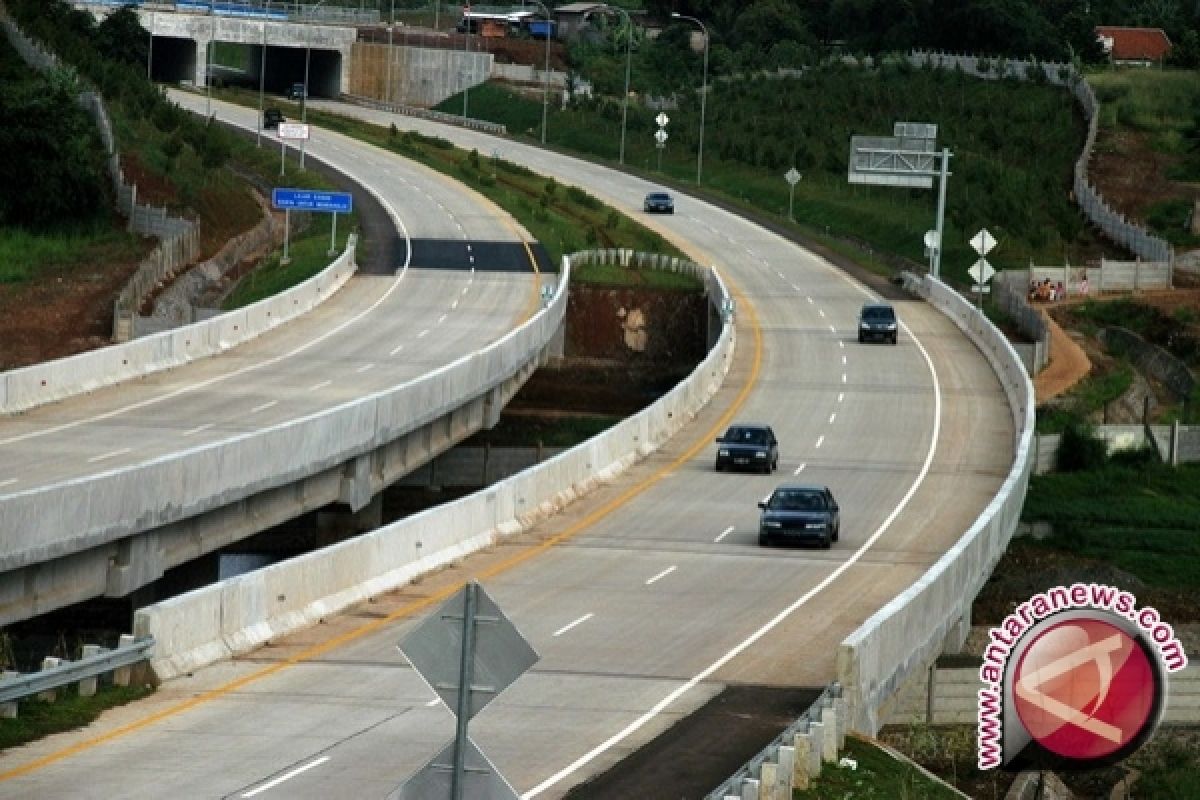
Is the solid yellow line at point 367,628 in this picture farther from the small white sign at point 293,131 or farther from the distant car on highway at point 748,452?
the small white sign at point 293,131

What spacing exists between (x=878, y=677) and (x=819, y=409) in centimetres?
3843

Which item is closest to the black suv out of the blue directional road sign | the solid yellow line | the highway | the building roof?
the highway

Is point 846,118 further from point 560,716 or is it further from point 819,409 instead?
point 560,716

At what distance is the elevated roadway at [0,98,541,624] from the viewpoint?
40281mm

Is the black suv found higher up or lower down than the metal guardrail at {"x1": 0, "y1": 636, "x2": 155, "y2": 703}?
lower down

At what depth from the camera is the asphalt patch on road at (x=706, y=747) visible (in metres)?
28.4

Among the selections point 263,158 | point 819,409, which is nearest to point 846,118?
point 263,158

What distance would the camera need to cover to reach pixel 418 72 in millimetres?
186625

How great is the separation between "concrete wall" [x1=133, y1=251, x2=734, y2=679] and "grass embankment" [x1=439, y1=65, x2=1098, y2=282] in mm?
60538

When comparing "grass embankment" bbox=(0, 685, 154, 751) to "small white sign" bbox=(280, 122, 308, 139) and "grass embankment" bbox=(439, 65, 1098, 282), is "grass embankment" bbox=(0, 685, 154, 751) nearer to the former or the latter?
"small white sign" bbox=(280, 122, 308, 139)

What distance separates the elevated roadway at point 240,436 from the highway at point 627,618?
4.57 meters

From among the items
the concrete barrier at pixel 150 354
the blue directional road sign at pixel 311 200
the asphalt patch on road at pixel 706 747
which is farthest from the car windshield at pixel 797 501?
the blue directional road sign at pixel 311 200

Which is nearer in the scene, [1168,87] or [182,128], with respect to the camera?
[182,128]

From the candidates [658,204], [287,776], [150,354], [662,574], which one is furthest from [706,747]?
[658,204]
